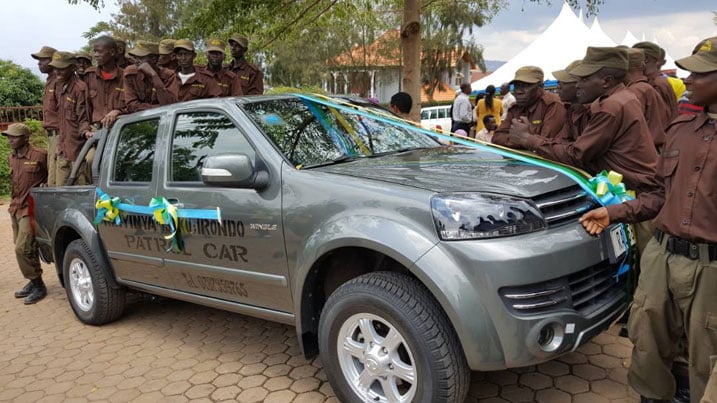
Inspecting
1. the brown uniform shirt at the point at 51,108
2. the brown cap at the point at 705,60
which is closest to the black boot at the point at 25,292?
the brown uniform shirt at the point at 51,108

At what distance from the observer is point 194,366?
155 inches

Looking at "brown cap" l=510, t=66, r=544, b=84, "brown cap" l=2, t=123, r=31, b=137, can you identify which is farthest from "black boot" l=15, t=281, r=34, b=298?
"brown cap" l=510, t=66, r=544, b=84

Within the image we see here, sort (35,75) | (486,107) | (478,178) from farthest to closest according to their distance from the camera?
(35,75) → (486,107) → (478,178)

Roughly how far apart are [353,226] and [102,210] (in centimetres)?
250

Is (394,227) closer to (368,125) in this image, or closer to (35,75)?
(368,125)

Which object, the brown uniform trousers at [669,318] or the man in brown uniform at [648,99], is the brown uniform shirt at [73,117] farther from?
the brown uniform trousers at [669,318]

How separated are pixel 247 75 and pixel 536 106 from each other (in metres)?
3.44

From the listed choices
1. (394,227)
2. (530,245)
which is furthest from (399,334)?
(530,245)

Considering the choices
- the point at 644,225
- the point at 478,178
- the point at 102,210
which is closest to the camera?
the point at 478,178

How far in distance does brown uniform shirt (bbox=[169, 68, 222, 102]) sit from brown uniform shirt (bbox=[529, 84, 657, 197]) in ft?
12.8

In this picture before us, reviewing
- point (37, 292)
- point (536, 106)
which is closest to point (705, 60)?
point (536, 106)

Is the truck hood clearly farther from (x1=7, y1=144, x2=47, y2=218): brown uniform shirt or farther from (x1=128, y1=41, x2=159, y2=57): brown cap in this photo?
(x1=7, y1=144, x2=47, y2=218): brown uniform shirt

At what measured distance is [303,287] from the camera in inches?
122

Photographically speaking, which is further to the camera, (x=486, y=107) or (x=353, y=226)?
(x=486, y=107)
